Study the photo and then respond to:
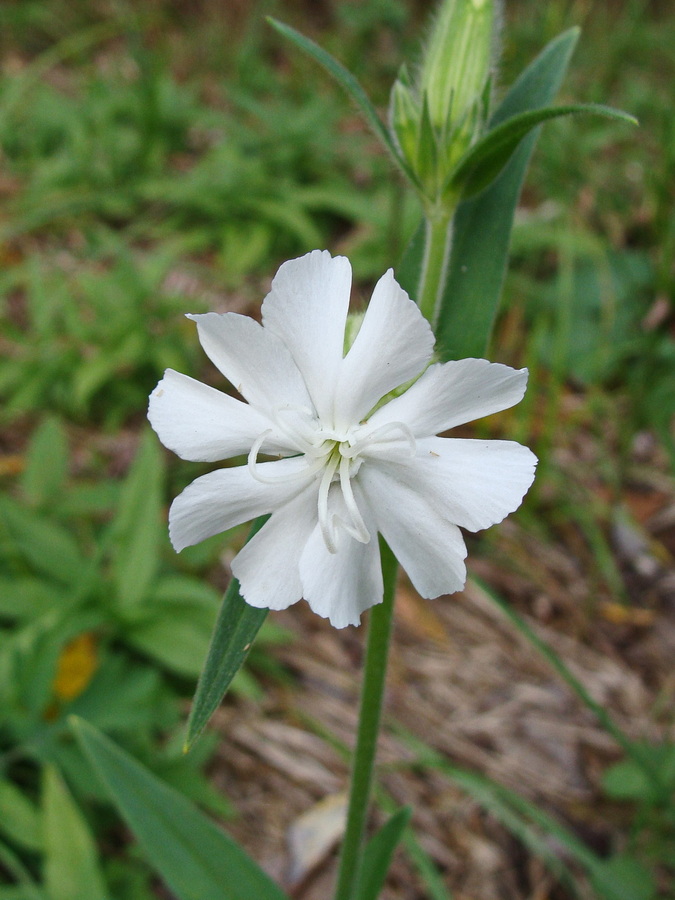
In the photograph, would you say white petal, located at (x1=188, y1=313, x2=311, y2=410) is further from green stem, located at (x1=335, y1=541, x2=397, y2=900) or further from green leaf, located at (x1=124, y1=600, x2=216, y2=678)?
green leaf, located at (x1=124, y1=600, x2=216, y2=678)

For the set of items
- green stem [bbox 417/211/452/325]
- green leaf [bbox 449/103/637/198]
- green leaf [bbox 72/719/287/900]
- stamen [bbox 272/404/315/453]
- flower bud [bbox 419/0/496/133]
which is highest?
flower bud [bbox 419/0/496/133]

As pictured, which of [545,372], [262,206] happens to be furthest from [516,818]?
[262,206]

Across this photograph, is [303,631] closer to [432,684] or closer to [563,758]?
[432,684]

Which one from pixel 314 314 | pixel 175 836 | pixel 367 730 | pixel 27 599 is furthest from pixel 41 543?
pixel 314 314

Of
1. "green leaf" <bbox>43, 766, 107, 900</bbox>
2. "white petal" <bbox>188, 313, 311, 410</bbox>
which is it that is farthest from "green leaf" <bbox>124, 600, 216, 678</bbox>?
"white petal" <bbox>188, 313, 311, 410</bbox>

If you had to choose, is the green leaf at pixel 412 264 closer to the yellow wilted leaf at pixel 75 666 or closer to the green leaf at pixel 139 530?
the green leaf at pixel 139 530

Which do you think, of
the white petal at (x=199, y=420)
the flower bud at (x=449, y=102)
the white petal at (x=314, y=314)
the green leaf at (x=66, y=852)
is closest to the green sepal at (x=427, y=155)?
the flower bud at (x=449, y=102)

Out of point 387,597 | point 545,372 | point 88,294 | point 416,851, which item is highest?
point 545,372
